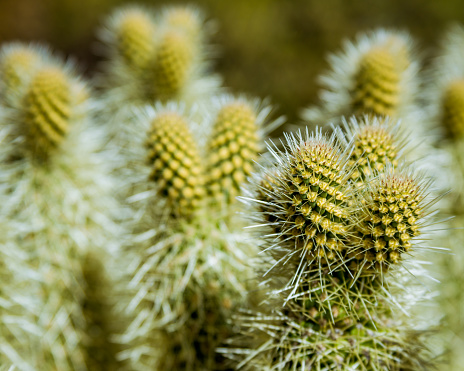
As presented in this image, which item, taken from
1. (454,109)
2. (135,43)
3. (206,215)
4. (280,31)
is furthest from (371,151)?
(280,31)

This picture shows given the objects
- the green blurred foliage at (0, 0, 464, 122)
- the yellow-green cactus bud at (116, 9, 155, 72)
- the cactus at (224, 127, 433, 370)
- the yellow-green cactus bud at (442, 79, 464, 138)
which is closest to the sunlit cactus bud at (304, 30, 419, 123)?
the yellow-green cactus bud at (442, 79, 464, 138)

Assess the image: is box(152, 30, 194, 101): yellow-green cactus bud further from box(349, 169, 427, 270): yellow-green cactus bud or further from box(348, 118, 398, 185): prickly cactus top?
box(349, 169, 427, 270): yellow-green cactus bud

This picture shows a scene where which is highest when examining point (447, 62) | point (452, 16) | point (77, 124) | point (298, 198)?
point (452, 16)

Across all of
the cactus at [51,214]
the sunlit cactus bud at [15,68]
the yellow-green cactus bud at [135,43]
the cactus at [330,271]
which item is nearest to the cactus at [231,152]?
the cactus at [330,271]

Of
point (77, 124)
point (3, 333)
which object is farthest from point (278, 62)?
point (3, 333)

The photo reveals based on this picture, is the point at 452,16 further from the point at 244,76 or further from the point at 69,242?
the point at 69,242
